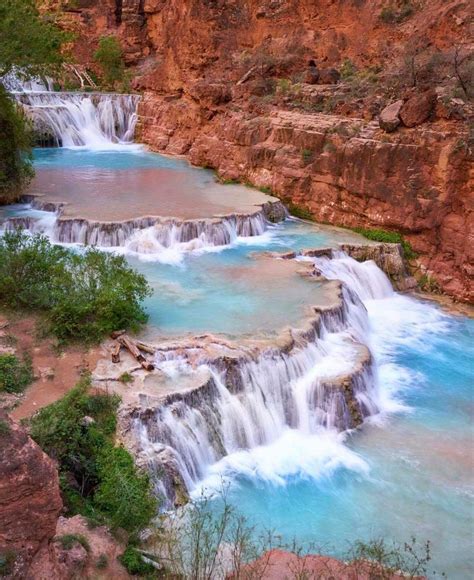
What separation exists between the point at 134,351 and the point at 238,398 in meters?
1.62

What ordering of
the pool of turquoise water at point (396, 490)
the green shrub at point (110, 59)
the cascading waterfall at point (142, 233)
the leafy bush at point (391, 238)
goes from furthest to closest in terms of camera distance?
the green shrub at point (110, 59)
the leafy bush at point (391, 238)
the cascading waterfall at point (142, 233)
the pool of turquoise water at point (396, 490)

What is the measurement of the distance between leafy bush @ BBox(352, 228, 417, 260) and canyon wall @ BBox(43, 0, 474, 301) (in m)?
0.16

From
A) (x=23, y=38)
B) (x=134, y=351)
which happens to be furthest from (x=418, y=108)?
(x=134, y=351)

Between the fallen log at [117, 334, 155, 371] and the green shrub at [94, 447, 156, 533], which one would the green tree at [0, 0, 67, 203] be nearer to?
the fallen log at [117, 334, 155, 371]

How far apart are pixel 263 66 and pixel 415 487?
1523 cm

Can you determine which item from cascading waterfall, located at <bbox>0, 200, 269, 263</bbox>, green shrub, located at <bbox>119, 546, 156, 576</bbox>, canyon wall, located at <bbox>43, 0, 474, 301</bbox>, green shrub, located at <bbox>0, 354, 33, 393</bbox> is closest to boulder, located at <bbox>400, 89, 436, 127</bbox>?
canyon wall, located at <bbox>43, 0, 474, 301</bbox>

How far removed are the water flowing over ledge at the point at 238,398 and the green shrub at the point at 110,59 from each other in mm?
22144

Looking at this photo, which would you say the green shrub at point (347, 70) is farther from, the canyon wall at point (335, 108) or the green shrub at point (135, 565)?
the green shrub at point (135, 565)

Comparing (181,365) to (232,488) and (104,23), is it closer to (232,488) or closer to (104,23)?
(232,488)

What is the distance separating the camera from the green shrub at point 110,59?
2961 centimetres

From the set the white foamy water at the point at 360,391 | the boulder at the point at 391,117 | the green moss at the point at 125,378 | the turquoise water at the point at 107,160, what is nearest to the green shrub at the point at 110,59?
the turquoise water at the point at 107,160

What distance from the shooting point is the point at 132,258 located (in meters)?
13.6

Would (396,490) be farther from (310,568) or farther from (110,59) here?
(110,59)

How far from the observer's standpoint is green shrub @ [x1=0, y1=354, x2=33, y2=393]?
8242 mm
